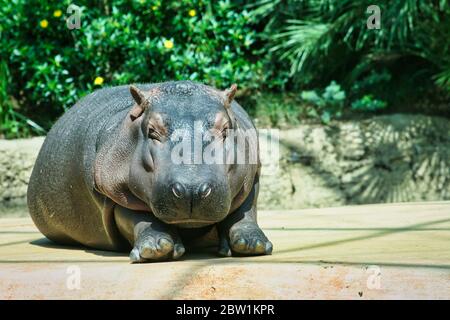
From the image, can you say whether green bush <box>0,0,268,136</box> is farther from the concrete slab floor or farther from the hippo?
the concrete slab floor

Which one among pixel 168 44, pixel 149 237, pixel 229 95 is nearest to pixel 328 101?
pixel 168 44

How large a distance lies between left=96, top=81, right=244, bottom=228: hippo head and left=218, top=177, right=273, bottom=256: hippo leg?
0.16 meters

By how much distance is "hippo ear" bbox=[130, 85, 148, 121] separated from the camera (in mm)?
3848

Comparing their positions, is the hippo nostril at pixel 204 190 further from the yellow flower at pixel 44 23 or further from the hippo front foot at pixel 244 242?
the yellow flower at pixel 44 23

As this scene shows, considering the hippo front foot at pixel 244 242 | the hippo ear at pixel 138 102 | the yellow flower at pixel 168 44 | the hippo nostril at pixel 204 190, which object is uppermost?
the yellow flower at pixel 168 44

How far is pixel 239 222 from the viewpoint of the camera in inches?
155

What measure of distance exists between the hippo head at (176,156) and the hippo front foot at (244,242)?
0.54 feet

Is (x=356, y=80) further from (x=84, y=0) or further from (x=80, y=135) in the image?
(x=80, y=135)

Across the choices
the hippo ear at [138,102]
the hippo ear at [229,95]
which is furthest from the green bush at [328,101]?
the hippo ear at [138,102]

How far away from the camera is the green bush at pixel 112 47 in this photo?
324 inches

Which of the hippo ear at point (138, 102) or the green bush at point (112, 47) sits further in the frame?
the green bush at point (112, 47)

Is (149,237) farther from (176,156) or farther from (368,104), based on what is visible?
(368,104)
